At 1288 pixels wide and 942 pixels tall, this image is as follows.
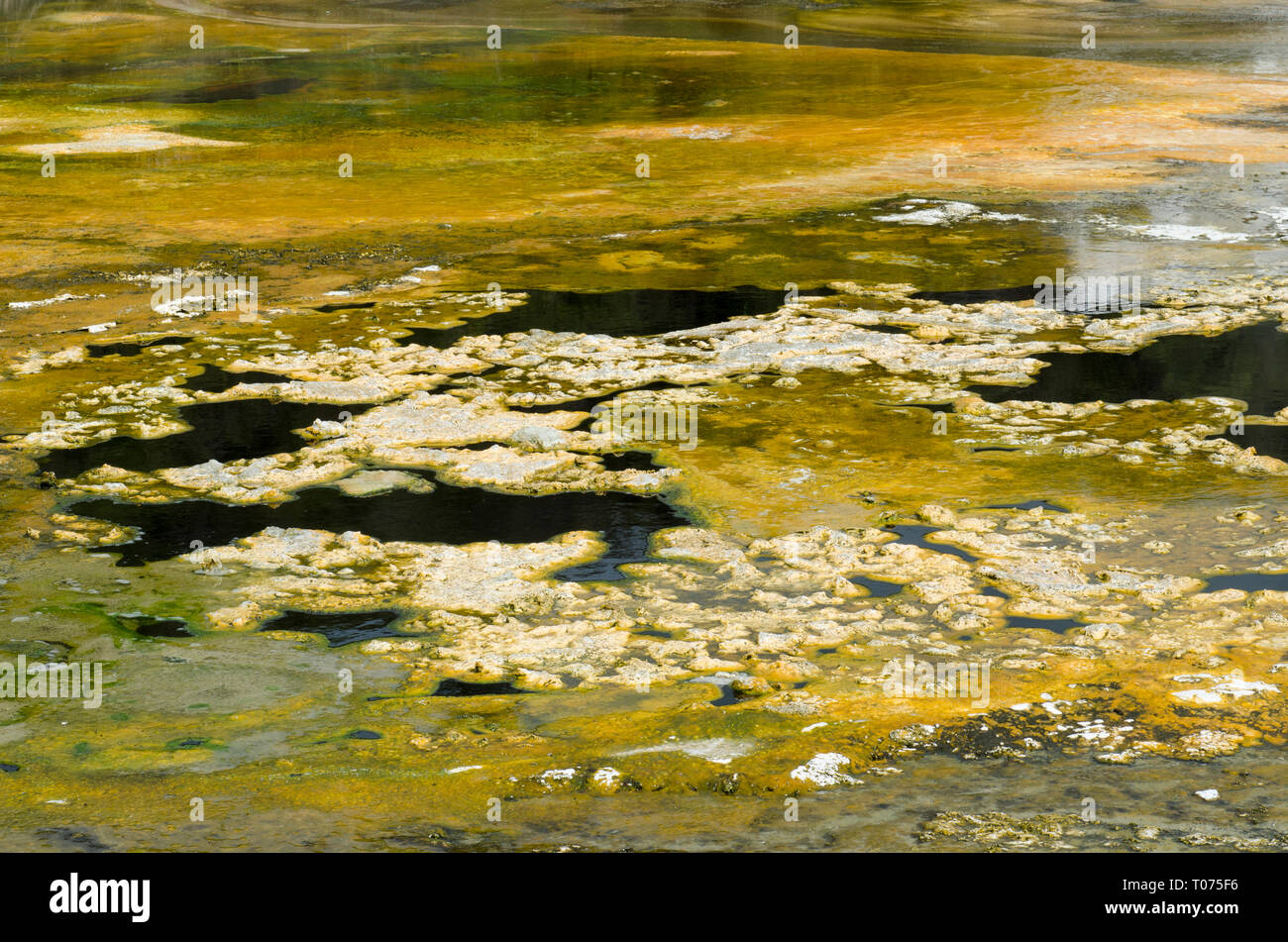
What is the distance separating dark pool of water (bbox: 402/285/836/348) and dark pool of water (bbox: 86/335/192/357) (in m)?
1.22

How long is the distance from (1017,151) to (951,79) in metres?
5.11

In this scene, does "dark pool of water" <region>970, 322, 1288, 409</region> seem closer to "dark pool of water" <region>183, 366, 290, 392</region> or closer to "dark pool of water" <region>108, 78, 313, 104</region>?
"dark pool of water" <region>183, 366, 290, 392</region>

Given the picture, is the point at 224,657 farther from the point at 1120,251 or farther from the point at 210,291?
the point at 1120,251

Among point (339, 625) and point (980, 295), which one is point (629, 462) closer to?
point (339, 625)

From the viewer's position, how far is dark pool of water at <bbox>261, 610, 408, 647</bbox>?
435cm

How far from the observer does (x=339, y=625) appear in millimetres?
4430

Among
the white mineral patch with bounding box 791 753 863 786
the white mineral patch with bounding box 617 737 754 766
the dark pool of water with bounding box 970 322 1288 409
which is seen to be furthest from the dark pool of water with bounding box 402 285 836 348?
the white mineral patch with bounding box 791 753 863 786

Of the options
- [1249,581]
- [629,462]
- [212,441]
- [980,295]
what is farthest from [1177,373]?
[212,441]

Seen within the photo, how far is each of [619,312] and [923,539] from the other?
340cm

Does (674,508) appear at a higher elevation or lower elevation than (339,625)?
higher

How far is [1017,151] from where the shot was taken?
1230 centimetres

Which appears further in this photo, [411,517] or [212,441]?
[212,441]

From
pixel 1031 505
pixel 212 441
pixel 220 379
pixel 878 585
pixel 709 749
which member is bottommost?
pixel 709 749
